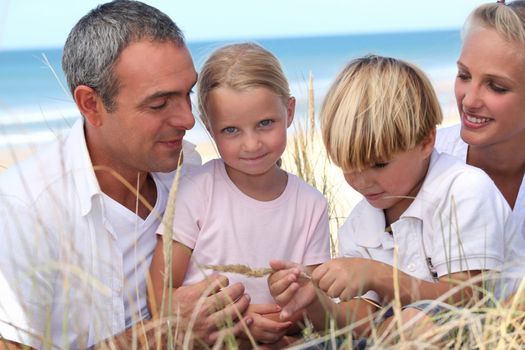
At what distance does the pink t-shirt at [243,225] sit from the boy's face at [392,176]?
356mm

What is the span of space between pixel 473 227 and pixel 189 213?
103cm

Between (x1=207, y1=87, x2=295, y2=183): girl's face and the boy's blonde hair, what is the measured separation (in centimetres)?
20

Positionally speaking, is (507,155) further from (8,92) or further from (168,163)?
(8,92)

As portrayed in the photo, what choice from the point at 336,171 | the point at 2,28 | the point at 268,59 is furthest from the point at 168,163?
the point at 336,171

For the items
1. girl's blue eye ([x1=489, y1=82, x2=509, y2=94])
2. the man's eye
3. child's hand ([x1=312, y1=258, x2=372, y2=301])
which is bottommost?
→ child's hand ([x1=312, y1=258, x2=372, y2=301])

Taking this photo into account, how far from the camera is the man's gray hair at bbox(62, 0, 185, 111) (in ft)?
10.7

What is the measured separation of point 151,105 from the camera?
321 centimetres

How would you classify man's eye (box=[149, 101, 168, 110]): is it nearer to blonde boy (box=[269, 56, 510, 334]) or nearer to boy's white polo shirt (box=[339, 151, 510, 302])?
blonde boy (box=[269, 56, 510, 334])

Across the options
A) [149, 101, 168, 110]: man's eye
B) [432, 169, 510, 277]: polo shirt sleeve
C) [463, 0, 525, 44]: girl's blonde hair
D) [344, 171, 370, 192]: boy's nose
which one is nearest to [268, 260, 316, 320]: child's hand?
[344, 171, 370, 192]: boy's nose

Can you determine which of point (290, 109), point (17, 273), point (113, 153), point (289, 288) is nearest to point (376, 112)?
point (290, 109)

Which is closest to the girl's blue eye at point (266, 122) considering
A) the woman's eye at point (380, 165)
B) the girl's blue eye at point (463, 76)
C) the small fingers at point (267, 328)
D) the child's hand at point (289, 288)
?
the woman's eye at point (380, 165)

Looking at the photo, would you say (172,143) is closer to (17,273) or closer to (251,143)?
(251,143)

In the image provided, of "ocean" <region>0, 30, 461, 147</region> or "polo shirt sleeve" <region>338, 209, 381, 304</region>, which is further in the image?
"ocean" <region>0, 30, 461, 147</region>

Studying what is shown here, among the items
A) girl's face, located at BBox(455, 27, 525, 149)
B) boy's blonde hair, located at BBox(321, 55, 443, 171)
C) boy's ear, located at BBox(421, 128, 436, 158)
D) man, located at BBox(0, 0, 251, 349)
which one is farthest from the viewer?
girl's face, located at BBox(455, 27, 525, 149)
